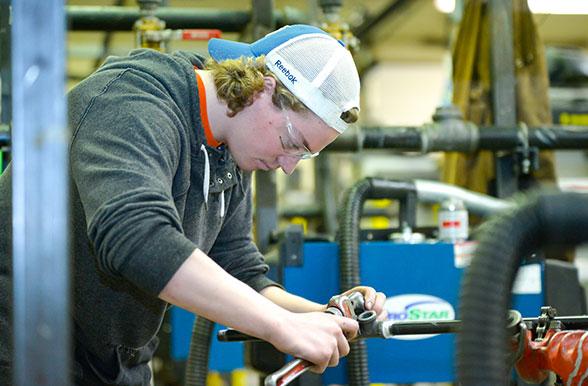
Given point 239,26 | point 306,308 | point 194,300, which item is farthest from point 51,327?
point 239,26

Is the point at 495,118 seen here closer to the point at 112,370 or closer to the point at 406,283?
the point at 406,283

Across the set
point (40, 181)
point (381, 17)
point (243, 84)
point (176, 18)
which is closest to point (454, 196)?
point (176, 18)

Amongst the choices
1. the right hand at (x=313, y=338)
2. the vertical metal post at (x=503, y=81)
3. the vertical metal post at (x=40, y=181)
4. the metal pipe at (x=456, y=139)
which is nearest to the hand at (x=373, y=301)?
the right hand at (x=313, y=338)

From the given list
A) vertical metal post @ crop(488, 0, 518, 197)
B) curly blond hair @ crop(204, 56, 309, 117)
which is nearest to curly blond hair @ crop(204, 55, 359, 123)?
curly blond hair @ crop(204, 56, 309, 117)

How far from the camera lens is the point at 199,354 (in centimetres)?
234

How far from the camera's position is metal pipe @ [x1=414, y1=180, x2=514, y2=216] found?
2.89 meters

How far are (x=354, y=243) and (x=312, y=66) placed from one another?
0.91m

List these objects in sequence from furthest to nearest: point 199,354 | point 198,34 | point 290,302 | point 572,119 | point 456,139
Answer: point 572,119 < point 456,139 < point 198,34 < point 199,354 < point 290,302

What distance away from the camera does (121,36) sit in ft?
27.7

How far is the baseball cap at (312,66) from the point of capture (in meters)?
1.67

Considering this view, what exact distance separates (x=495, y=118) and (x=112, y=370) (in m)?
1.94

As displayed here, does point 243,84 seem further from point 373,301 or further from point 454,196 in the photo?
point 454,196

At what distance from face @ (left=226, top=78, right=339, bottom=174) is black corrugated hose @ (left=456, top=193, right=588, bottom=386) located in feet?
2.53

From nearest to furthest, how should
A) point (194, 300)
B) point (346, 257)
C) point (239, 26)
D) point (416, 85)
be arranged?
point (194, 300) < point (346, 257) < point (239, 26) < point (416, 85)
